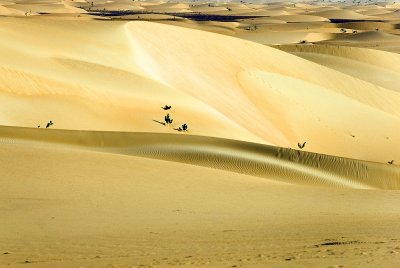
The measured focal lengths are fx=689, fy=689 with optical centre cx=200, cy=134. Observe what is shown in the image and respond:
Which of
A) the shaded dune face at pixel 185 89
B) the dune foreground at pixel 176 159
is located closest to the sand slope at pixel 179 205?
the dune foreground at pixel 176 159

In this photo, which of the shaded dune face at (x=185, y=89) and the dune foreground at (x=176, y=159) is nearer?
the dune foreground at (x=176, y=159)

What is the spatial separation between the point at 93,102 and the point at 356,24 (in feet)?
206

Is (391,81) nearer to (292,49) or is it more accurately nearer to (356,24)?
(292,49)

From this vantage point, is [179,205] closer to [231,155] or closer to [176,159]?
[176,159]

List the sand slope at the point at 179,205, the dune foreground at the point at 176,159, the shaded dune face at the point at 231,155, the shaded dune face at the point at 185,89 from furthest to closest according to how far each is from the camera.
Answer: the shaded dune face at the point at 185,89 → the shaded dune face at the point at 231,155 → the dune foreground at the point at 176,159 → the sand slope at the point at 179,205

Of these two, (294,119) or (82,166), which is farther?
(294,119)

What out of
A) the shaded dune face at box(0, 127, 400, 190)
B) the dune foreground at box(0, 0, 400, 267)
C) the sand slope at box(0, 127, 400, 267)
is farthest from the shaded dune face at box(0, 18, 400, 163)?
the sand slope at box(0, 127, 400, 267)

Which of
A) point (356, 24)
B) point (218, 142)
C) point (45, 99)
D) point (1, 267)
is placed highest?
point (356, 24)

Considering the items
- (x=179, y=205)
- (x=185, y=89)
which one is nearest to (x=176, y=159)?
(x=179, y=205)

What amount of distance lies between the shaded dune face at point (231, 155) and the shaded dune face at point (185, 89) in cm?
350

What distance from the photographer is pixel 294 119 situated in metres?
23.5

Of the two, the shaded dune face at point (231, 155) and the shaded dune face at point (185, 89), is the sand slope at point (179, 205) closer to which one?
the shaded dune face at point (231, 155)

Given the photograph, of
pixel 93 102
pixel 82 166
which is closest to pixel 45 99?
pixel 93 102

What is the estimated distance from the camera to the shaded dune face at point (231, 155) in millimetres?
11219
